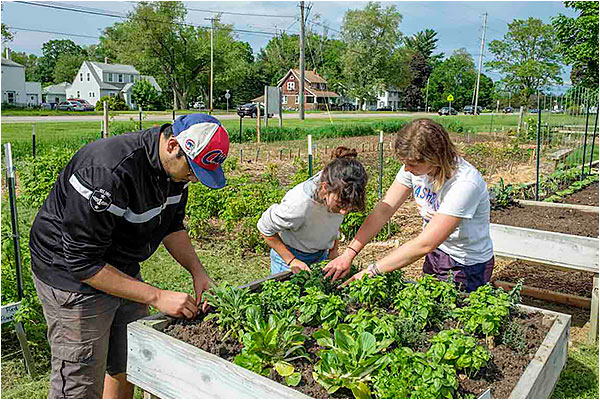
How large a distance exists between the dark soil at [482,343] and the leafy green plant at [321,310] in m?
0.06

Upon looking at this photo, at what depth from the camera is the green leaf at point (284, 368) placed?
192 centimetres

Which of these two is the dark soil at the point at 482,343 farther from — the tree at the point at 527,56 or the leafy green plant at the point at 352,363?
the tree at the point at 527,56

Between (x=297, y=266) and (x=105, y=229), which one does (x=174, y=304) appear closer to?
(x=105, y=229)

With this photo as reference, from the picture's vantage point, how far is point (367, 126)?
23500mm

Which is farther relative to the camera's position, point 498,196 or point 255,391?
point 498,196

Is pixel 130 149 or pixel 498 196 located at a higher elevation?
pixel 130 149

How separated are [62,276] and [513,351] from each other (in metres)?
1.94

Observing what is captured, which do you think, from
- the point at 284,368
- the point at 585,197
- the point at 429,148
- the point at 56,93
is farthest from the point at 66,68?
the point at 284,368

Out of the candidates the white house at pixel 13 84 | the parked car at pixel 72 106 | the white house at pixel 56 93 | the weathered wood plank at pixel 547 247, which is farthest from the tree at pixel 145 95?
the weathered wood plank at pixel 547 247

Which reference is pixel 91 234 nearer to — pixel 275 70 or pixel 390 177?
pixel 390 177

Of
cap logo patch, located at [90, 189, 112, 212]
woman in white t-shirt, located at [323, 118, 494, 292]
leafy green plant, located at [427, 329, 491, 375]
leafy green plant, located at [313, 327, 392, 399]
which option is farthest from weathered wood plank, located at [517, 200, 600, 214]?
cap logo patch, located at [90, 189, 112, 212]

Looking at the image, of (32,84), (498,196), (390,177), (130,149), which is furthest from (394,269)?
(32,84)

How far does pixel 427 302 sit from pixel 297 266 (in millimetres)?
877

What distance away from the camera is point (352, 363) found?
1901 mm
